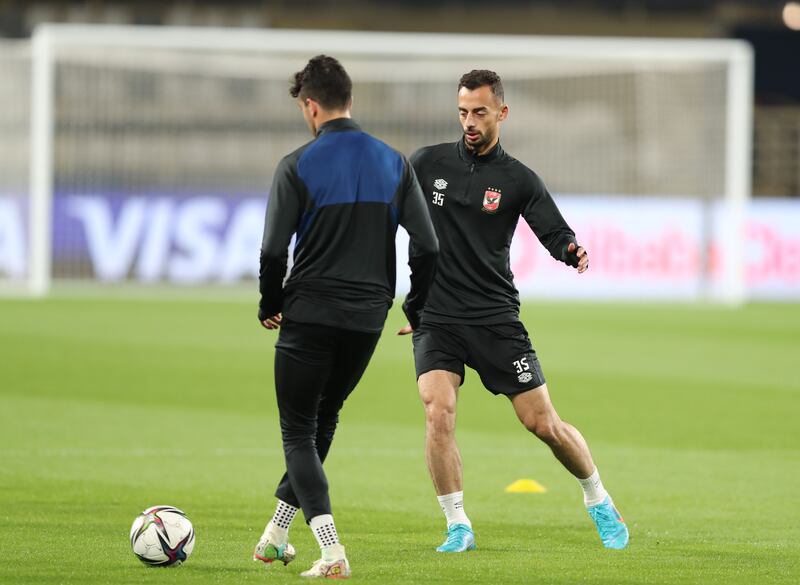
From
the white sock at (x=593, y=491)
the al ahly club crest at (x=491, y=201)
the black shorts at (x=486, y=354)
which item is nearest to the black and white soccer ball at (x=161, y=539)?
the black shorts at (x=486, y=354)

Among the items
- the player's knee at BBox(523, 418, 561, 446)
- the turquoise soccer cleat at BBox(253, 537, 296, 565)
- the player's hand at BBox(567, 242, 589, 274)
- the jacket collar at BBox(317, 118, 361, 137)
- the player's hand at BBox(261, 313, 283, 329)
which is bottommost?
the turquoise soccer cleat at BBox(253, 537, 296, 565)

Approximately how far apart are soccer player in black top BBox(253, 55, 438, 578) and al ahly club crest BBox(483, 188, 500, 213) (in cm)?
115

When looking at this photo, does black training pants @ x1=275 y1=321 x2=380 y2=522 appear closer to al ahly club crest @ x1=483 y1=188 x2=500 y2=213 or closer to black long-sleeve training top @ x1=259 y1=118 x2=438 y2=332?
black long-sleeve training top @ x1=259 y1=118 x2=438 y2=332

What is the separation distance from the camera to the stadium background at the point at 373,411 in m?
6.76

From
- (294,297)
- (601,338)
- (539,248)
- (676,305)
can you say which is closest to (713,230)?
(676,305)

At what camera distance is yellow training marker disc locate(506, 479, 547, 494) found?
8930 mm

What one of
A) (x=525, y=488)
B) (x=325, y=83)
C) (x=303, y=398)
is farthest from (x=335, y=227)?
(x=525, y=488)

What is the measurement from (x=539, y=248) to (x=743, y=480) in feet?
49.5

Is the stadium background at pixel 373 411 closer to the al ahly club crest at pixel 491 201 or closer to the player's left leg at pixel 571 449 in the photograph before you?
the player's left leg at pixel 571 449

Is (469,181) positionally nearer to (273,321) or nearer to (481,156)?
(481,156)

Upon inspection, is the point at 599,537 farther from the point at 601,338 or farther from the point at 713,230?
the point at 713,230

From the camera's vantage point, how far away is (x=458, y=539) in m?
6.69

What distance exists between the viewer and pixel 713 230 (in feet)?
82.7

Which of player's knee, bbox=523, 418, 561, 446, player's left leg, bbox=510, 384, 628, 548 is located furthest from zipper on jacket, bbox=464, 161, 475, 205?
→ player's knee, bbox=523, 418, 561, 446
